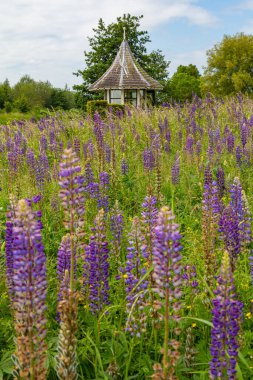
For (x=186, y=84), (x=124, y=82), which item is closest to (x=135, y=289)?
(x=124, y=82)

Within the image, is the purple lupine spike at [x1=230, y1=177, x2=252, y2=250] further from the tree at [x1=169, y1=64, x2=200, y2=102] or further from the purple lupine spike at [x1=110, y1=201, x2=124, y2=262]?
the tree at [x1=169, y1=64, x2=200, y2=102]

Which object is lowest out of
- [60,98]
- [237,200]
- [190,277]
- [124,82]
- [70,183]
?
[190,277]

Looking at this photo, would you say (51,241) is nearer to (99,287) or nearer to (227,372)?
(99,287)

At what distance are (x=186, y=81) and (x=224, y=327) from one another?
73396 mm

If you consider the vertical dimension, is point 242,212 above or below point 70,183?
below

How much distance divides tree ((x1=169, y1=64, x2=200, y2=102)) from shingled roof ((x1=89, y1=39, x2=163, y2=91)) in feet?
79.0

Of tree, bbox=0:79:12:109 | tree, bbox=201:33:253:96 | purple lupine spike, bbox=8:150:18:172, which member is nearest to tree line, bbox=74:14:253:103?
tree, bbox=201:33:253:96

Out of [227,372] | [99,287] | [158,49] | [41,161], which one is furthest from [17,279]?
[158,49]

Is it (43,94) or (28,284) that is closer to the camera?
(28,284)

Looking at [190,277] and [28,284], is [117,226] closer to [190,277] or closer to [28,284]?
[190,277]

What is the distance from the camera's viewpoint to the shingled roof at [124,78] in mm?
38188

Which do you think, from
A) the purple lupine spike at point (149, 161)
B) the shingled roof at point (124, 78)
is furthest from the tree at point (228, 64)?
the purple lupine spike at point (149, 161)

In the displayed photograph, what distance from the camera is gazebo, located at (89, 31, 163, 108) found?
1507 inches

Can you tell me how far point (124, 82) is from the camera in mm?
38219
